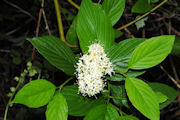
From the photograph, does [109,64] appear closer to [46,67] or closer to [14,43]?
[46,67]

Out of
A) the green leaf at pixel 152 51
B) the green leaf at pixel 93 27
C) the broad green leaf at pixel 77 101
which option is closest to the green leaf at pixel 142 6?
the green leaf at pixel 93 27

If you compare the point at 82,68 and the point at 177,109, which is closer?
the point at 82,68

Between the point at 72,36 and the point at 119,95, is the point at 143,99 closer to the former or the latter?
the point at 119,95

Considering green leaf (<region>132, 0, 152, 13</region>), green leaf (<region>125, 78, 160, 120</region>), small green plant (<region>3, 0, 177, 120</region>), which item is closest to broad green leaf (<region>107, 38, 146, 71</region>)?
small green plant (<region>3, 0, 177, 120</region>)

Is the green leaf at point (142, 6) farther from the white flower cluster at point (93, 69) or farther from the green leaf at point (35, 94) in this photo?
the green leaf at point (35, 94)

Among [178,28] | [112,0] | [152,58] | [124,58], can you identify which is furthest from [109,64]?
[178,28]

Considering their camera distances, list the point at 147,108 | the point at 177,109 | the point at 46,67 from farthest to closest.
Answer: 1. the point at 177,109
2. the point at 46,67
3. the point at 147,108

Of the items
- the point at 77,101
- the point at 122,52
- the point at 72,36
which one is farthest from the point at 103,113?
the point at 72,36
